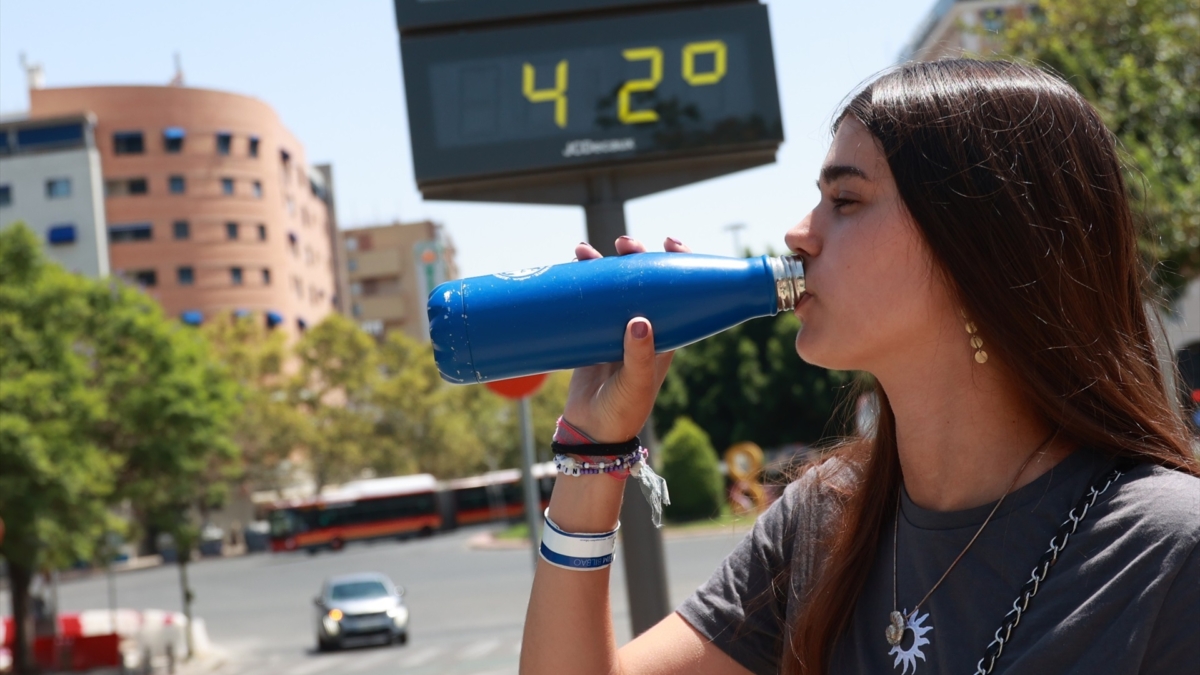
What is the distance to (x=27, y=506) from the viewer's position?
70.8ft

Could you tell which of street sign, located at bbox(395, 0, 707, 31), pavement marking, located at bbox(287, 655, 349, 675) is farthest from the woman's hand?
pavement marking, located at bbox(287, 655, 349, 675)

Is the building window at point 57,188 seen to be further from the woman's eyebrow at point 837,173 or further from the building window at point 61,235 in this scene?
the woman's eyebrow at point 837,173

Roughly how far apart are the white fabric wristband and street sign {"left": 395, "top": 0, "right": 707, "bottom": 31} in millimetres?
2873

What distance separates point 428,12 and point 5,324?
20.7m

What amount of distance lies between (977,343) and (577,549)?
0.64 meters

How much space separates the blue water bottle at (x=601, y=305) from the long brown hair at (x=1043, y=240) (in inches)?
9.4

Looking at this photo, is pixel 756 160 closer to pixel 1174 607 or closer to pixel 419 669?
pixel 1174 607

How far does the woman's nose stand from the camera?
1.80 meters

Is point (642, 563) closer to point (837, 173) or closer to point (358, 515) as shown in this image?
point (837, 173)

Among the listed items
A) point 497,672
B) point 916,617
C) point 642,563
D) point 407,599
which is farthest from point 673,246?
point 407,599

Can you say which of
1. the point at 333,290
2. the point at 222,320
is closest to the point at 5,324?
the point at 222,320

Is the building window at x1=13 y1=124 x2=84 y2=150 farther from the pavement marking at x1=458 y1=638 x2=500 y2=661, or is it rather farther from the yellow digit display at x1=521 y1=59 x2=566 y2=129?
the yellow digit display at x1=521 y1=59 x2=566 y2=129

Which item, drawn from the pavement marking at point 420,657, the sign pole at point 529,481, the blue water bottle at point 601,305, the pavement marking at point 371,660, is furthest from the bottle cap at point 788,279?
the pavement marking at point 371,660

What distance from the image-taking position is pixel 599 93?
447 centimetres
